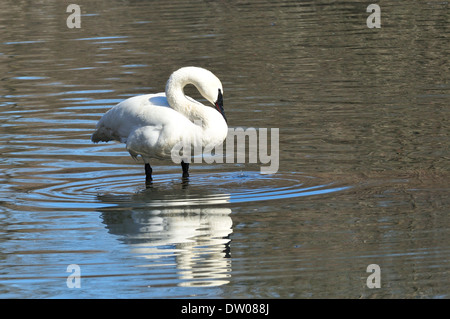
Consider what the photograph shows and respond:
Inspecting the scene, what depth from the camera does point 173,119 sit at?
27.3 ft

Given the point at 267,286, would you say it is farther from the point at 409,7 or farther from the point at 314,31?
the point at 409,7

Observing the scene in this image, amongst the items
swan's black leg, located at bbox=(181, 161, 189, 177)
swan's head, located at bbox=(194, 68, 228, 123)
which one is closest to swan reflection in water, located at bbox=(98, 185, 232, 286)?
swan's black leg, located at bbox=(181, 161, 189, 177)

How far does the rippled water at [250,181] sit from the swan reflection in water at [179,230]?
0.08 feet

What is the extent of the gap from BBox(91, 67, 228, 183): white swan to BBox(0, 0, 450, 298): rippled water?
471mm

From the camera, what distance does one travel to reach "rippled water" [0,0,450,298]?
6184 mm

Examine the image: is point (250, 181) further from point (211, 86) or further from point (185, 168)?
point (211, 86)

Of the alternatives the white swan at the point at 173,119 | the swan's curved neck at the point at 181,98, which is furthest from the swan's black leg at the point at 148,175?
the swan's curved neck at the point at 181,98

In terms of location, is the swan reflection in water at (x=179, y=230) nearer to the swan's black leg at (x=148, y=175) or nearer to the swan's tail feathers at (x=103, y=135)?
the swan's black leg at (x=148, y=175)

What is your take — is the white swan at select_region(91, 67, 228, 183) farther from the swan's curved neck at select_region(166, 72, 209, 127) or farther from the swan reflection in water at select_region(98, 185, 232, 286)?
the swan reflection in water at select_region(98, 185, 232, 286)

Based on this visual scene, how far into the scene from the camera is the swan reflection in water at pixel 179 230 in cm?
629

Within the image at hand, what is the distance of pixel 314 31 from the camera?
17922 mm

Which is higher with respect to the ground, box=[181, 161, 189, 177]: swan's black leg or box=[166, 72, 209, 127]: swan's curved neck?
box=[166, 72, 209, 127]: swan's curved neck

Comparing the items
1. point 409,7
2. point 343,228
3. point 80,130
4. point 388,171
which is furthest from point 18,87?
point 409,7

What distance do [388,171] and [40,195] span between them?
3.28m
